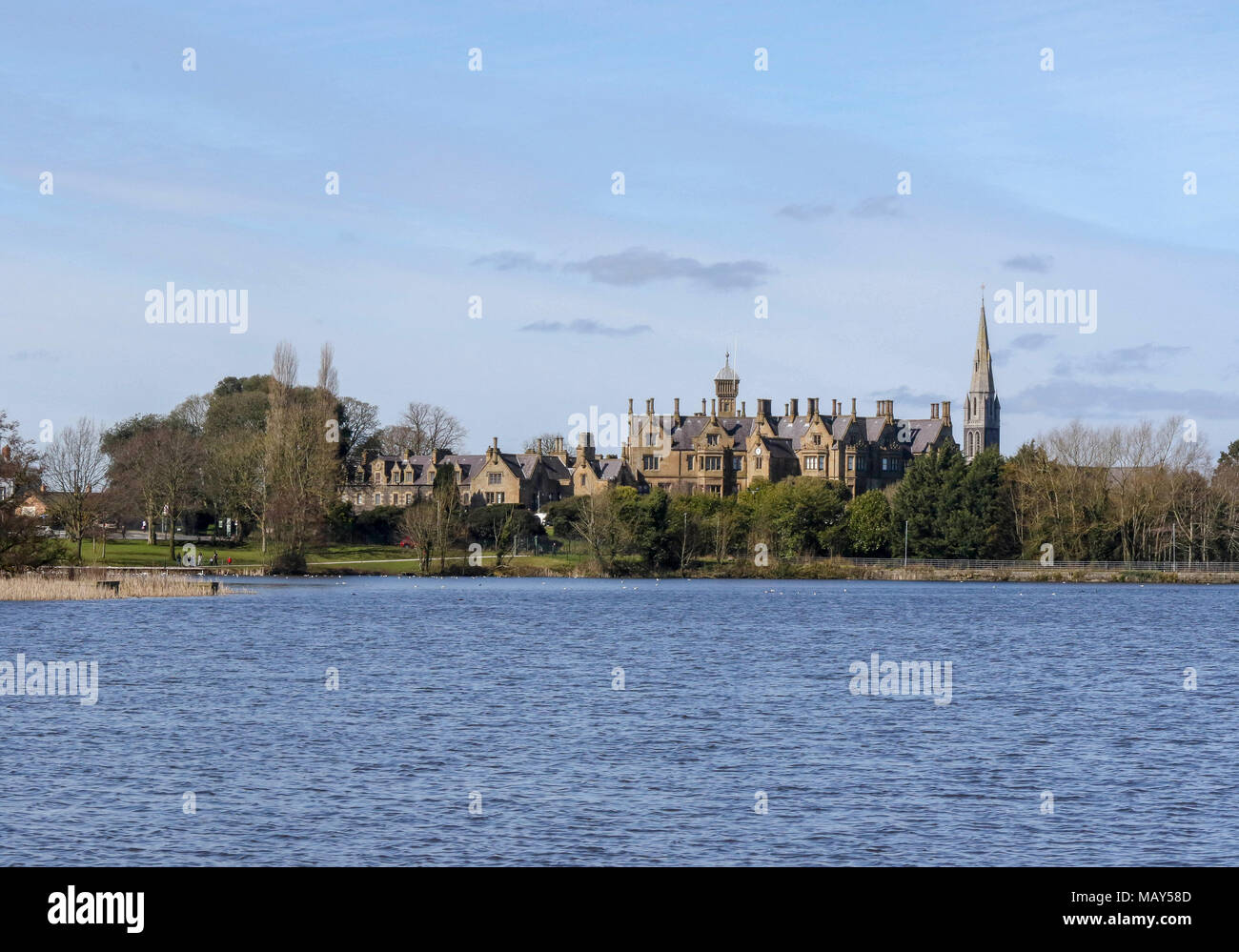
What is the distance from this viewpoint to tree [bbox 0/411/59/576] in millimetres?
62219

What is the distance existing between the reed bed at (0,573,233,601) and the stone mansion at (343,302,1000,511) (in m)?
70.8

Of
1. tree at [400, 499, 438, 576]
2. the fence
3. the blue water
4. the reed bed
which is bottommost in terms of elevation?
the blue water

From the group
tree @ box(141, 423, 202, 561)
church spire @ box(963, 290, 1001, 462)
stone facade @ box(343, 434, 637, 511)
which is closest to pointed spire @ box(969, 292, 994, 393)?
church spire @ box(963, 290, 1001, 462)

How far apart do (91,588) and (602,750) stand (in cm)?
4553

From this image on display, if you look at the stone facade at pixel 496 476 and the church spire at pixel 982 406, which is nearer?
the stone facade at pixel 496 476

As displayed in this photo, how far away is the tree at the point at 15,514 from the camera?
204ft

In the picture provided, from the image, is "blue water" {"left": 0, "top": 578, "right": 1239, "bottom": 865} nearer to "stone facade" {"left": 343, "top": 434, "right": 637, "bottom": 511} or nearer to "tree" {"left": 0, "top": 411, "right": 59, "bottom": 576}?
"tree" {"left": 0, "top": 411, "right": 59, "bottom": 576}

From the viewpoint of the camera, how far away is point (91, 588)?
67.8 m

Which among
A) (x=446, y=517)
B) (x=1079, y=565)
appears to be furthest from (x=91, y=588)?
(x=1079, y=565)

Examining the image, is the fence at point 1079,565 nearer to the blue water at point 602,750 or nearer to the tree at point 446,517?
the tree at point 446,517

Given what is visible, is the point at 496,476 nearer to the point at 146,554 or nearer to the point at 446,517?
the point at 446,517

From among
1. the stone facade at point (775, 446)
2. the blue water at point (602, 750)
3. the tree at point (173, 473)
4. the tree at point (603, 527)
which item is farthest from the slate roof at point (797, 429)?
the blue water at point (602, 750)

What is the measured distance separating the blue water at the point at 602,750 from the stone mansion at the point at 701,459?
90033mm
